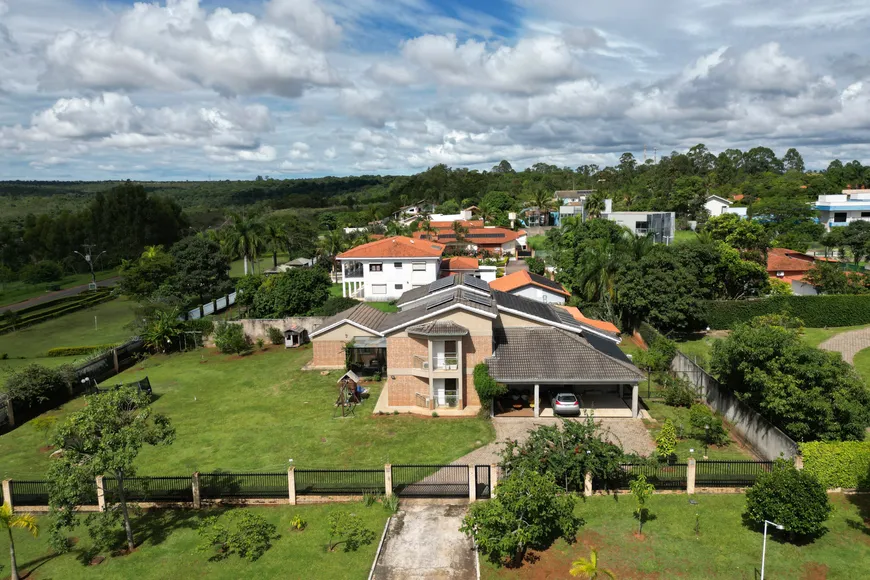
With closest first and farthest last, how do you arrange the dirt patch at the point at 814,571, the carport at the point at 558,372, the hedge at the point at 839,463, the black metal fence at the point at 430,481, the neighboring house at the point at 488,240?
the dirt patch at the point at 814,571 < the hedge at the point at 839,463 < the black metal fence at the point at 430,481 < the carport at the point at 558,372 < the neighboring house at the point at 488,240

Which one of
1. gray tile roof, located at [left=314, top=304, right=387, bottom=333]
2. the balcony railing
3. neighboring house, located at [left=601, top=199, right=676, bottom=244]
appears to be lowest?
the balcony railing

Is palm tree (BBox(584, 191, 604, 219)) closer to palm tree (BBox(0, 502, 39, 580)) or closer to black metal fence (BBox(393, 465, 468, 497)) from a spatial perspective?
black metal fence (BBox(393, 465, 468, 497))

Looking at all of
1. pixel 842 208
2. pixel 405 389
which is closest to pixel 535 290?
pixel 405 389

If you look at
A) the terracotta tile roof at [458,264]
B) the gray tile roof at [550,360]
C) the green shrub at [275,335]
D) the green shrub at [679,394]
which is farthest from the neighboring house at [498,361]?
the terracotta tile roof at [458,264]

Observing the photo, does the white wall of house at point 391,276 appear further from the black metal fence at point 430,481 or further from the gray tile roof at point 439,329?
the black metal fence at point 430,481

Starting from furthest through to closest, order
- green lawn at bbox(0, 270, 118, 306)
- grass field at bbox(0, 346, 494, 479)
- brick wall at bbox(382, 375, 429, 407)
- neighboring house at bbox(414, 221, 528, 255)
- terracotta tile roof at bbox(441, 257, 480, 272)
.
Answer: neighboring house at bbox(414, 221, 528, 255)
green lawn at bbox(0, 270, 118, 306)
terracotta tile roof at bbox(441, 257, 480, 272)
brick wall at bbox(382, 375, 429, 407)
grass field at bbox(0, 346, 494, 479)

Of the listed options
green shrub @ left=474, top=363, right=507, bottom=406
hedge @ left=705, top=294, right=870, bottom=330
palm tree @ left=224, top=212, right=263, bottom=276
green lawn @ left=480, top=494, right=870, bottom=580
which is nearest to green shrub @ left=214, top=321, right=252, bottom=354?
green shrub @ left=474, top=363, right=507, bottom=406

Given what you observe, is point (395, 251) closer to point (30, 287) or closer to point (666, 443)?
point (666, 443)
